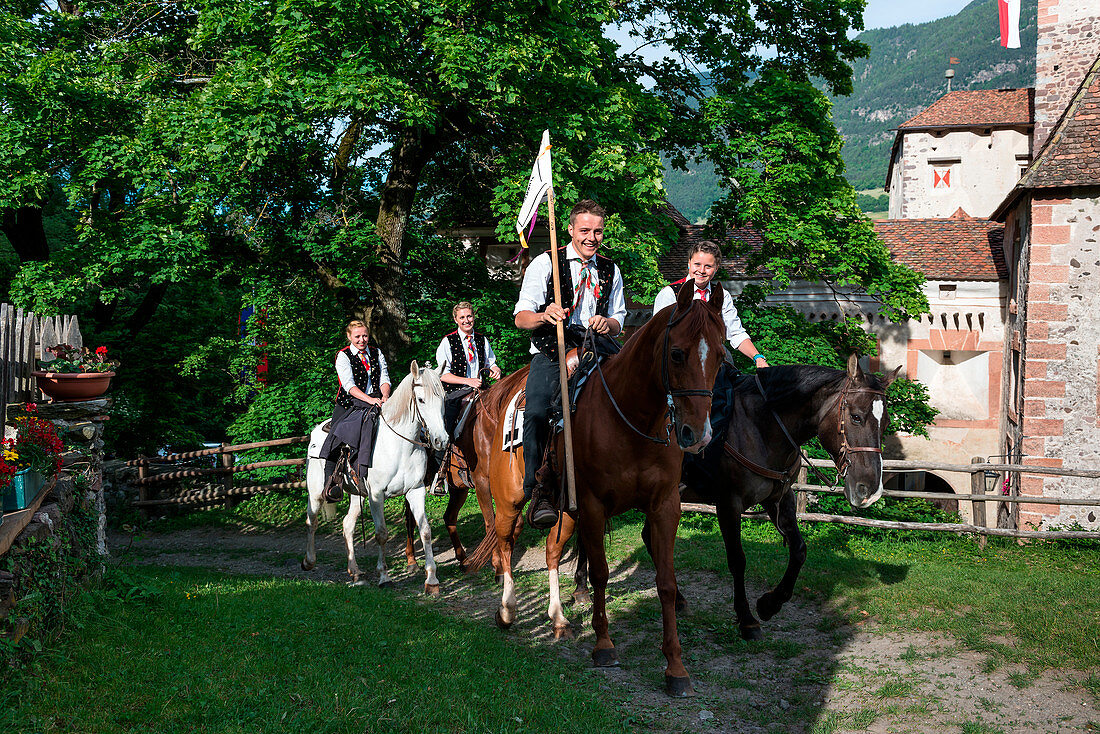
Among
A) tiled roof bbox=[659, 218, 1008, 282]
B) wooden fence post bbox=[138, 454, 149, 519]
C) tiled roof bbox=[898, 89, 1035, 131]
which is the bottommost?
wooden fence post bbox=[138, 454, 149, 519]

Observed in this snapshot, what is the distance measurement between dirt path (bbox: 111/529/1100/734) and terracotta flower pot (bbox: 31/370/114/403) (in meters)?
3.92

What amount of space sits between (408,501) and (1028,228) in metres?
14.3

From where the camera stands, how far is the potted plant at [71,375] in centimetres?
677

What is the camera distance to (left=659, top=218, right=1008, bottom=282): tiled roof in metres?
20.1

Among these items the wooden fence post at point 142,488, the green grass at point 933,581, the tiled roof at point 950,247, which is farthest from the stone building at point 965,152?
the wooden fence post at point 142,488

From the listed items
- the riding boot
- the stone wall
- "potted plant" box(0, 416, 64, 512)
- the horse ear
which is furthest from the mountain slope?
"potted plant" box(0, 416, 64, 512)

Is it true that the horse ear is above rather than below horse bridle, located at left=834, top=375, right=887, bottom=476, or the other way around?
above

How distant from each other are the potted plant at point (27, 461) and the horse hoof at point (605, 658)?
399cm

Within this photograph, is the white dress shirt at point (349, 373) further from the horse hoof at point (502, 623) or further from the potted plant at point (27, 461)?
the horse hoof at point (502, 623)

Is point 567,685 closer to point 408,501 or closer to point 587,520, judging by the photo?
point 587,520

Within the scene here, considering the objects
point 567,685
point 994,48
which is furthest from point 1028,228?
point 994,48

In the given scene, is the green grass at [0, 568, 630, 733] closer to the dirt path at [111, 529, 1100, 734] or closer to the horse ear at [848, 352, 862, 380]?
the dirt path at [111, 529, 1100, 734]

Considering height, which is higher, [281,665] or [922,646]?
[281,665]

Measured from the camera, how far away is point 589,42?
1128cm
